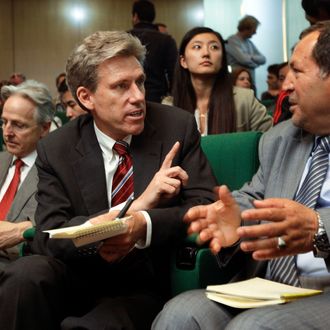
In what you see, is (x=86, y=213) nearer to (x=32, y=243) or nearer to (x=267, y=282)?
(x=32, y=243)

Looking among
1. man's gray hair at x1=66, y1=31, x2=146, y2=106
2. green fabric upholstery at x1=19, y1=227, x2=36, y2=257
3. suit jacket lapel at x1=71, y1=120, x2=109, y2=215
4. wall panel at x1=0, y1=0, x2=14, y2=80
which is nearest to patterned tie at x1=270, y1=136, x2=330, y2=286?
suit jacket lapel at x1=71, y1=120, x2=109, y2=215

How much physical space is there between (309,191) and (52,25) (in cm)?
1018

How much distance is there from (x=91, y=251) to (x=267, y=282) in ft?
1.94

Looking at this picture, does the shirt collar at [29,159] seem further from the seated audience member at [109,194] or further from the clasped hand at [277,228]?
the clasped hand at [277,228]

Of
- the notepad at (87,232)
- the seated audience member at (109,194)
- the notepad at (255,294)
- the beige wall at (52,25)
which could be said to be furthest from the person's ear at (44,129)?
the beige wall at (52,25)

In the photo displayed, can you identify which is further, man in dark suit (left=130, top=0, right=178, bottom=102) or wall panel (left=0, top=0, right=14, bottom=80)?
wall panel (left=0, top=0, right=14, bottom=80)

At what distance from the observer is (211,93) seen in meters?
3.79

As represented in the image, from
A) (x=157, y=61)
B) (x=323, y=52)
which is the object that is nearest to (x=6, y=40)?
(x=157, y=61)

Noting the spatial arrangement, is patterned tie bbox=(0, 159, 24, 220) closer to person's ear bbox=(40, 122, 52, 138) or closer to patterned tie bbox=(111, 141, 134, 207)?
person's ear bbox=(40, 122, 52, 138)

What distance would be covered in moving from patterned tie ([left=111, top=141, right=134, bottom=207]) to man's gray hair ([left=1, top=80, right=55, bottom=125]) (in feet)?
3.00

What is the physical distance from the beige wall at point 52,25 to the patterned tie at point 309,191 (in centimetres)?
979

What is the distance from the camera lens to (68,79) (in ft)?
8.33

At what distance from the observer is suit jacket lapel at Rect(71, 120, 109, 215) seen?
93.4 inches

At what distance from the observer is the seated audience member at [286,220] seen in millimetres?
1611
